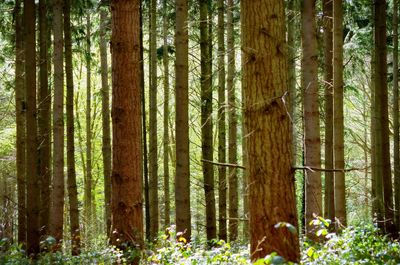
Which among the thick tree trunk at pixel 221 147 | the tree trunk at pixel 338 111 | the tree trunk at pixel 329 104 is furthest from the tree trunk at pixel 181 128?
the thick tree trunk at pixel 221 147

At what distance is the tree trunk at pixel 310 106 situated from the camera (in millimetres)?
8188

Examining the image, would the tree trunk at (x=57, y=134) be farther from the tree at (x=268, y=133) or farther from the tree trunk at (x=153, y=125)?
the tree at (x=268, y=133)

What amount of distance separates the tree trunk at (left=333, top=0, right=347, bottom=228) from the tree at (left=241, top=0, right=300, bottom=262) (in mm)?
4569

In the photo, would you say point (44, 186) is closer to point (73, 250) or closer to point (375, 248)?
point (73, 250)

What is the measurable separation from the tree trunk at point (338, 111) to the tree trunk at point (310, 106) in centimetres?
72

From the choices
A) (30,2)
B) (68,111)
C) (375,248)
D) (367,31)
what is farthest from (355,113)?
(375,248)

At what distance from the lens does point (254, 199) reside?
450cm

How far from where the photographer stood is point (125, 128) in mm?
5988

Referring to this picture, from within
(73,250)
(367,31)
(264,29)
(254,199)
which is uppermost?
(367,31)

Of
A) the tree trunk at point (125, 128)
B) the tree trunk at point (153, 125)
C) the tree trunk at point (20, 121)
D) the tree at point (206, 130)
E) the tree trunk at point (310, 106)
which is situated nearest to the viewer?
the tree trunk at point (125, 128)

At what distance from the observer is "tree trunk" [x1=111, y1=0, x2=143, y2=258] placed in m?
5.99

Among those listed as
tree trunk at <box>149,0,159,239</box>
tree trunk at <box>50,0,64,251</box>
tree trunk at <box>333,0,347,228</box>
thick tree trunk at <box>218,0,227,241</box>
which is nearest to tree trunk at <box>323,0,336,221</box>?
tree trunk at <box>333,0,347,228</box>

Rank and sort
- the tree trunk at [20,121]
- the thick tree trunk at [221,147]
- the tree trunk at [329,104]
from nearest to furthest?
the tree trunk at [329,104] → the tree trunk at [20,121] → the thick tree trunk at [221,147]

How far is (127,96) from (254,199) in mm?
2215
